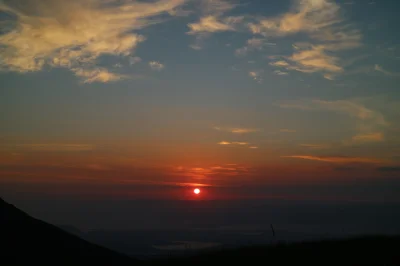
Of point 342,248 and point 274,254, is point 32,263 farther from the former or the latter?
point 342,248

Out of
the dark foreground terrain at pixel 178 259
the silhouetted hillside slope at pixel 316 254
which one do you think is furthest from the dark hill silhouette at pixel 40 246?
the silhouetted hillside slope at pixel 316 254

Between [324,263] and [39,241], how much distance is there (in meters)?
25.3

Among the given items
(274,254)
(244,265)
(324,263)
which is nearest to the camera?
(324,263)

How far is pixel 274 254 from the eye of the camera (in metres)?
19.4

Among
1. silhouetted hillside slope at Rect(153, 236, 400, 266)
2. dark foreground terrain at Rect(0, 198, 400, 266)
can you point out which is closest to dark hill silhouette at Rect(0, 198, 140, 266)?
dark foreground terrain at Rect(0, 198, 400, 266)

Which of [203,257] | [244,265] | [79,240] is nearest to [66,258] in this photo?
[79,240]

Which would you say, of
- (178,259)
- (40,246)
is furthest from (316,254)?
(40,246)

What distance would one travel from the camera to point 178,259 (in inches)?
874

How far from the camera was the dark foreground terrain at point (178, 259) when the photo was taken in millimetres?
17844

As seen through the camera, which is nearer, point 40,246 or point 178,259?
point 178,259

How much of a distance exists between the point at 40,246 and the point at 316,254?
2336 centimetres

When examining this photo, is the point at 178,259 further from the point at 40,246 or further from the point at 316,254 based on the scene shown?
the point at 40,246

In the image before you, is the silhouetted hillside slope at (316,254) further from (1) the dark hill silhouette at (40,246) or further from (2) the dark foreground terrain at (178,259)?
(1) the dark hill silhouette at (40,246)

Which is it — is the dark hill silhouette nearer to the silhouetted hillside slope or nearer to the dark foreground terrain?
the dark foreground terrain
